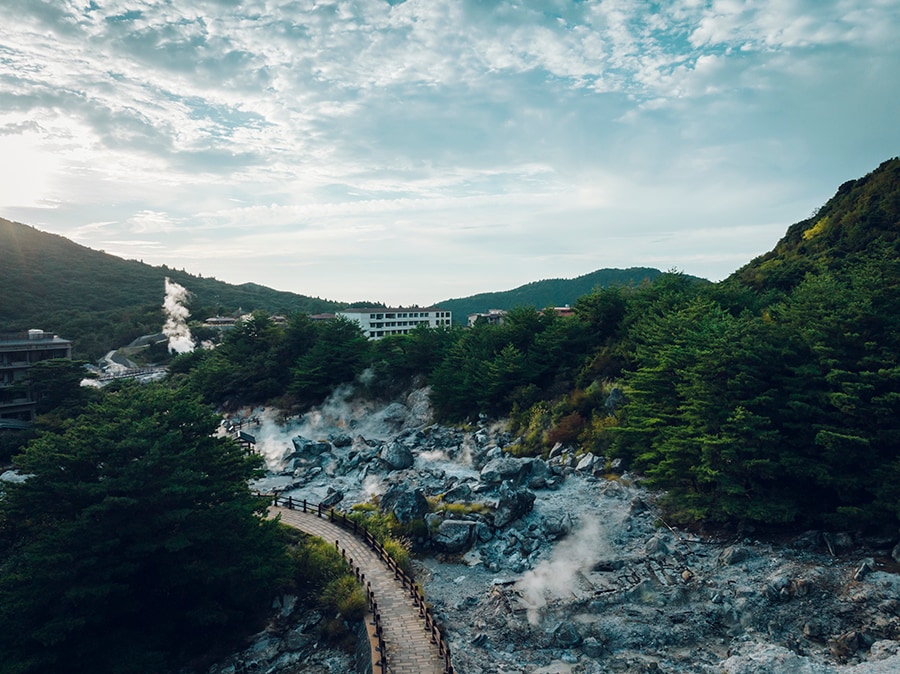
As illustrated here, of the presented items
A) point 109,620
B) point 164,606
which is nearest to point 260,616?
point 164,606

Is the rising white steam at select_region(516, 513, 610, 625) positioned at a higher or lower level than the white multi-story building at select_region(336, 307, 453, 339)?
lower

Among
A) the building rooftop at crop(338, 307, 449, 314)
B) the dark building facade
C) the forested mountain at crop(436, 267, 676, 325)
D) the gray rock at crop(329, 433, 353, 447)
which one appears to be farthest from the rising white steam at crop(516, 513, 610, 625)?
the forested mountain at crop(436, 267, 676, 325)

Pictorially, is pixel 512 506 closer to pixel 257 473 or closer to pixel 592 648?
pixel 592 648

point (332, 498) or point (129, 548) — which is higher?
point (129, 548)

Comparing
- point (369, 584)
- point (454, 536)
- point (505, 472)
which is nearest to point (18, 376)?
point (369, 584)

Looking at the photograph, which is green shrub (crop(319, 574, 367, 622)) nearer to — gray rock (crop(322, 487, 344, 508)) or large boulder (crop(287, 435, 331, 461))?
gray rock (crop(322, 487, 344, 508))

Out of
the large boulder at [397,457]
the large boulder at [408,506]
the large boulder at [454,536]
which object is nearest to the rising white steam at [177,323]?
the large boulder at [397,457]
